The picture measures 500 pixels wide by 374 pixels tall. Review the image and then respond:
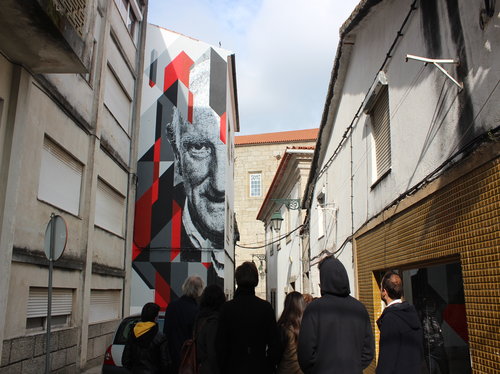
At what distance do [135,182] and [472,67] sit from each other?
43.2 ft

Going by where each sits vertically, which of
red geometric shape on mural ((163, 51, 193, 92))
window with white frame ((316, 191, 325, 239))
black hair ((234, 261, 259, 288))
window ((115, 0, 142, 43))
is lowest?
black hair ((234, 261, 259, 288))

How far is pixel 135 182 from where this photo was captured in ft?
53.6

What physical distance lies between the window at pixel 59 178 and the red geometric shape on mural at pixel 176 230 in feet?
19.3

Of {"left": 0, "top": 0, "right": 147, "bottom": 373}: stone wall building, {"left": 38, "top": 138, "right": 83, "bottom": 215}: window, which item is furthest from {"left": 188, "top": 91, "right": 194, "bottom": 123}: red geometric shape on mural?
{"left": 38, "top": 138, "right": 83, "bottom": 215}: window

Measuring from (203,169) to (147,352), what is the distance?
12.6 metres

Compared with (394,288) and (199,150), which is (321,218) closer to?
(199,150)

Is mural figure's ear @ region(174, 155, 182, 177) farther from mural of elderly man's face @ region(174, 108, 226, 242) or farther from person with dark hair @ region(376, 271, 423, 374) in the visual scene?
person with dark hair @ region(376, 271, 423, 374)

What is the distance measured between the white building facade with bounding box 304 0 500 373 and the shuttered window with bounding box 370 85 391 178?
0.02 m

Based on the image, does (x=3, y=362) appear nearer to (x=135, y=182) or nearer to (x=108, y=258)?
(x=108, y=258)

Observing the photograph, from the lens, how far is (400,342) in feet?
13.9

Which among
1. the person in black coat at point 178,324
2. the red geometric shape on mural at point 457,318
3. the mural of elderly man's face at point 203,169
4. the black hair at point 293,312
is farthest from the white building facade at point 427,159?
the mural of elderly man's face at point 203,169

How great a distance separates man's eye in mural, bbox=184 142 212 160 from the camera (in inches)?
→ 689

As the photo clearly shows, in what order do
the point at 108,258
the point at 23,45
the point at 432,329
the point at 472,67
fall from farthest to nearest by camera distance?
the point at 108,258, the point at 23,45, the point at 432,329, the point at 472,67

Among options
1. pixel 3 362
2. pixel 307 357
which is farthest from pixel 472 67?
pixel 3 362
